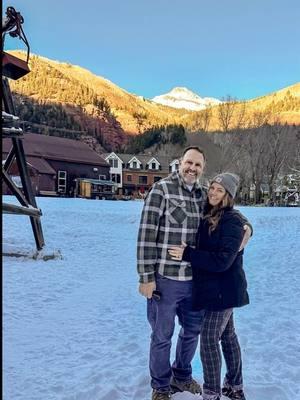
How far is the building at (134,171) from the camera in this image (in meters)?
67.7

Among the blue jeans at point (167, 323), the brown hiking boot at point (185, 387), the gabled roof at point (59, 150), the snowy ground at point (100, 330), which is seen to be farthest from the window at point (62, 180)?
the blue jeans at point (167, 323)

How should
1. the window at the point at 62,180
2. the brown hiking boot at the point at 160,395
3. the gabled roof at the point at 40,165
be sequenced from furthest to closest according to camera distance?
the window at the point at 62,180 → the gabled roof at the point at 40,165 → the brown hiking boot at the point at 160,395

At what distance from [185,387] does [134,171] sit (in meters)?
65.6

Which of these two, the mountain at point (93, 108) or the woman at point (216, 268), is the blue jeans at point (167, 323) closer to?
the woman at point (216, 268)

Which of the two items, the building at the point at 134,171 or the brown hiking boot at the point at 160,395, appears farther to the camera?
the building at the point at 134,171

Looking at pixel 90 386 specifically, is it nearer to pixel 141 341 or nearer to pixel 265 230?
pixel 141 341

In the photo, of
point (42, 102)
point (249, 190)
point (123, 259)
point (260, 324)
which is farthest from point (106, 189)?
point (42, 102)

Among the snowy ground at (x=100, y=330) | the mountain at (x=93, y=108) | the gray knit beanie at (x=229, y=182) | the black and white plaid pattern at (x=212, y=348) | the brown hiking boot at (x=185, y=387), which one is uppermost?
the mountain at (x=93, y=108)

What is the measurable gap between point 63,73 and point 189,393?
175 metres

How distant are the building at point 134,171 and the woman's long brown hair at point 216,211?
62.6 metres

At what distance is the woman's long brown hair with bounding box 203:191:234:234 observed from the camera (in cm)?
333

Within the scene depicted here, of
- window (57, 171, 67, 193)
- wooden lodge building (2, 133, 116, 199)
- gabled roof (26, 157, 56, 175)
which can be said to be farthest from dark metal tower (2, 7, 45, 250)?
window (57, 171, 67, 193)

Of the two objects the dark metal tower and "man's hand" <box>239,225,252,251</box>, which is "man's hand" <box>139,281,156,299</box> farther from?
the dark metal tower

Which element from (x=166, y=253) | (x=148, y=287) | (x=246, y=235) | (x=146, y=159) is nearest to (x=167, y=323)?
(x=148, y=287)
